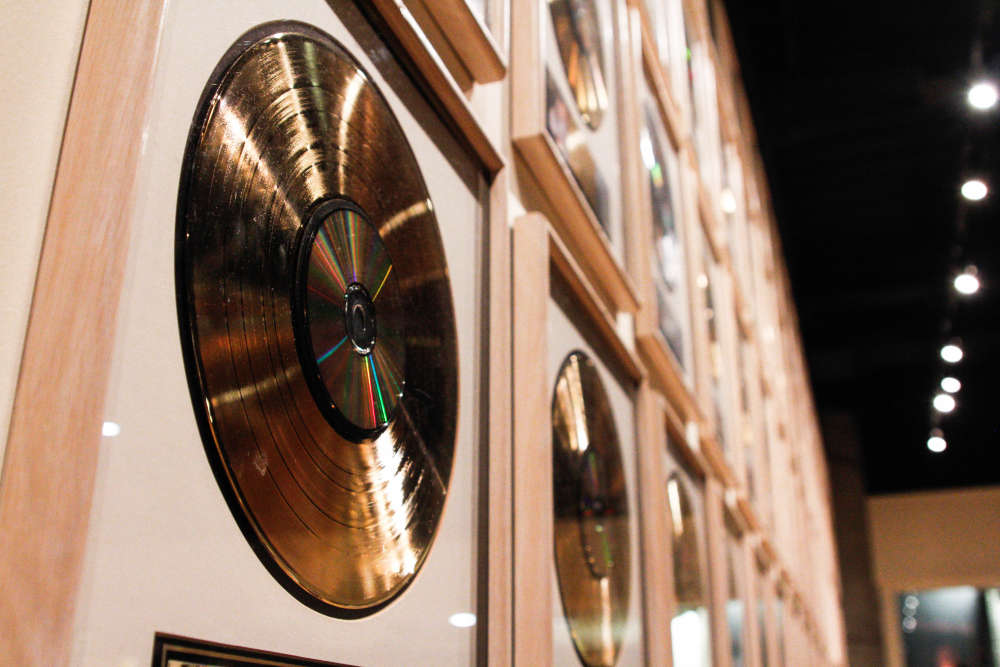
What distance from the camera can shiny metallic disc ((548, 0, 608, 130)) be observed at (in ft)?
5.70

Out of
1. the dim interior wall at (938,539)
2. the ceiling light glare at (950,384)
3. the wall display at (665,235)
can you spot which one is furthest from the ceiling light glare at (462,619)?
the dim interior wall at (938,539)

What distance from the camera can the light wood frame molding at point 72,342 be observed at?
0.51 metres

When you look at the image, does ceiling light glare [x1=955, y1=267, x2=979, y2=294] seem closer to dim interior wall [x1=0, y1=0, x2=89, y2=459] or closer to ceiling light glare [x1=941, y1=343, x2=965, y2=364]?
ceiling light glare [x1=941, y1=343, x2=965, y2=364]

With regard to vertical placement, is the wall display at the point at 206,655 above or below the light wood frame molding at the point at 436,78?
below

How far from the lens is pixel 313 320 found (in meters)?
0.84

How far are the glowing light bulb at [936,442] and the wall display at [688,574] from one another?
11591 millimetres

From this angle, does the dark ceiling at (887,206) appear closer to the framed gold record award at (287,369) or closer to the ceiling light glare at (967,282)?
the ceiling light glare at (967,282)

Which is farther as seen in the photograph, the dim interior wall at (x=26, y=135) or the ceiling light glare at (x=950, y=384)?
the ceiling light glare at (x=950, y=384)

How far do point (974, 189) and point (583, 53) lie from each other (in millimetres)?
7641

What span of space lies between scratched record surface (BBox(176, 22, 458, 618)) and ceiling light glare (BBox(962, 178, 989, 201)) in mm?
8376

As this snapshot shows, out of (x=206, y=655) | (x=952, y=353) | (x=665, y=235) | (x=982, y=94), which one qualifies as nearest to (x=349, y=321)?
(x=206, y=655)

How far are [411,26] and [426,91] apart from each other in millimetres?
85

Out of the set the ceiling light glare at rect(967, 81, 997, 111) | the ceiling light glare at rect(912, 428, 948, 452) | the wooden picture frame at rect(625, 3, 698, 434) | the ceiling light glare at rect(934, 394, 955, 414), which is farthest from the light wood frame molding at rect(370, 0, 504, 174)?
the ceiling light glare at rect(912, 428, 948, 452)

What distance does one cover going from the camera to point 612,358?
1.84 metres
